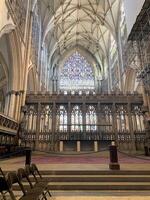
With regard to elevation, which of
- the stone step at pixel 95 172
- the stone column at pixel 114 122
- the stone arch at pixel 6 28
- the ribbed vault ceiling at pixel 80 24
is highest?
the ribbed vault ceiling at pixel 80 24

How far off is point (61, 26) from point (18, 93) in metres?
16.8

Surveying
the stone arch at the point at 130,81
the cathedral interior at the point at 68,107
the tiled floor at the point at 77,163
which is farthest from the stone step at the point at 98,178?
the stone arch at the point at 130,81

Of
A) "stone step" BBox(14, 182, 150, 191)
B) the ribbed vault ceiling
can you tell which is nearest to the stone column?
"stone step" BBox(14, 182, 150, 191)

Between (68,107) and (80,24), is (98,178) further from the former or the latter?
(80,24)

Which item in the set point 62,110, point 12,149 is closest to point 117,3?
point 62,110

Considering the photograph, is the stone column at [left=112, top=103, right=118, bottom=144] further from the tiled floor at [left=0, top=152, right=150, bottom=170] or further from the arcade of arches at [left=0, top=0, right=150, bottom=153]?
the tiled floor at [left=0, top=152, right=150, bottom=170]

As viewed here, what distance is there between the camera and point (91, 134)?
1250 centimetres

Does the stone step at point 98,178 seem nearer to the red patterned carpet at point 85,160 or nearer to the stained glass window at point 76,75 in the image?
the red patterned carpet at point 85,160

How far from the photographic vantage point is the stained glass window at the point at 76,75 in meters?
30.1

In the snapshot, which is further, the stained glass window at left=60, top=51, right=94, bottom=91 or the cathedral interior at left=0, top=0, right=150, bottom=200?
the stained glass window at left=60, top=51, right=94, bottom=91

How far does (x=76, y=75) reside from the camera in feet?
99.8

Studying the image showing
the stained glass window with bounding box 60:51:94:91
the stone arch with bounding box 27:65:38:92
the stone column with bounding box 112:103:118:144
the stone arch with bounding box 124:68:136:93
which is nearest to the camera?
the stone column with bounding box 112:103:118:144

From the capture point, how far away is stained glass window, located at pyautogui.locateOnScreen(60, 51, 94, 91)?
3009 cm

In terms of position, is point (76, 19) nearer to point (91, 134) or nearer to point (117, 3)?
point (117, 3)
